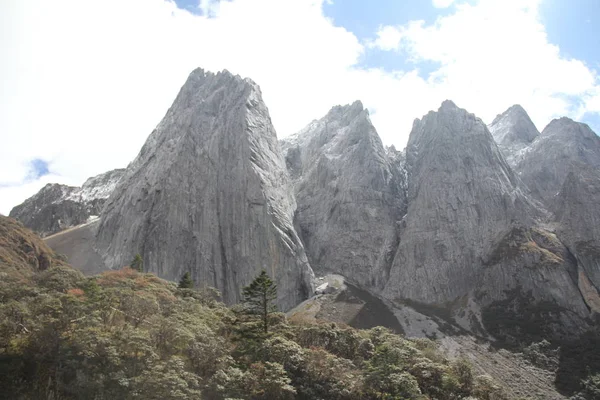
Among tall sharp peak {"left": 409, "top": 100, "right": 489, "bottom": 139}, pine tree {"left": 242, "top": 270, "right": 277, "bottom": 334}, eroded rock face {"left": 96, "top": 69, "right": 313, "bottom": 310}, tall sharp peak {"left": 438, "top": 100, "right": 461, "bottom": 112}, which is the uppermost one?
tall sharp peak {"left": 438, "top": 100, "right": 461, "bottom": 112}

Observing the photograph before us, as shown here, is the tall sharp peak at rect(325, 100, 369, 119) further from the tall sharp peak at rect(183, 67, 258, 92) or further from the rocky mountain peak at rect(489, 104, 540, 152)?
the rocky mountain peak at rect(489, 104, 540, 152)

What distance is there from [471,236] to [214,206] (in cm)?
6601

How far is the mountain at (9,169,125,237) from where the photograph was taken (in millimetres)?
157125

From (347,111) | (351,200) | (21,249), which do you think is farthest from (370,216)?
(21,249)

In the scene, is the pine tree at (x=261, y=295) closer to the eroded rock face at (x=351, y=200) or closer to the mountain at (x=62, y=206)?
the eroded rock face at (x=351, y=200)

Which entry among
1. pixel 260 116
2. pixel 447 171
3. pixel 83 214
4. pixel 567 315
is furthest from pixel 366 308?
pixel 83 214

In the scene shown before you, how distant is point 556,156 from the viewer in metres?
147

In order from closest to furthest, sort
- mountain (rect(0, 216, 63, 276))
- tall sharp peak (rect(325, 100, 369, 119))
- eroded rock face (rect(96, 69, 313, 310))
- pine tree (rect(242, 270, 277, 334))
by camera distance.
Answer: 1. pine tree (rect(242, 270, 277, 334))
2. mountain (rect(0, 216, 63, 276))
3. eroded rock face (rect(96, 69, 313, 310))
4. tall sharp peak (rect(325, 100, 369, 119))

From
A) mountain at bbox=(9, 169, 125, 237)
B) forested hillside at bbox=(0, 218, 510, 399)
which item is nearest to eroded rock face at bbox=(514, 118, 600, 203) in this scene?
forested hillside at bbox=(0, 218, 510, 399)

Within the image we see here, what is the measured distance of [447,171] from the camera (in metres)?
134

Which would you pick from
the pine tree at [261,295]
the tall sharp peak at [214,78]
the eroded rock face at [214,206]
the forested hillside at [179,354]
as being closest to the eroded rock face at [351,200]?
the eroded rock face at [214,206]

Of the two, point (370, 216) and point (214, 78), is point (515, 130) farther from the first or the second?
point (214, 78)

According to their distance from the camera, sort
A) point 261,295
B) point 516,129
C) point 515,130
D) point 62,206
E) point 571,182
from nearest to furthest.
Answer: point 261,295, point 571,182, point 62,206, point 515,130, point 516,129

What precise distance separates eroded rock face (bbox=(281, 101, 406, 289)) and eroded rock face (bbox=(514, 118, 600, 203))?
41.6 metres
